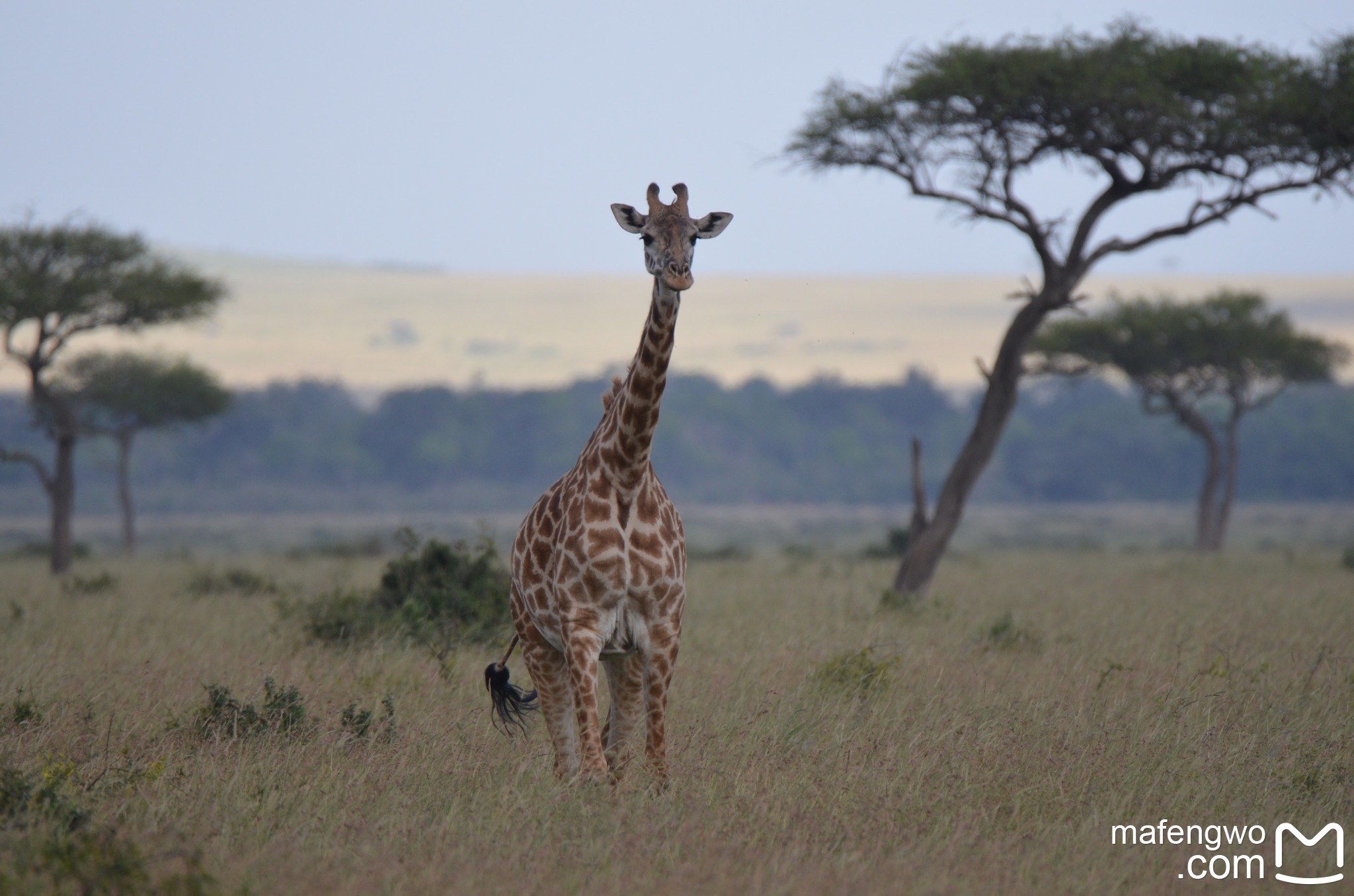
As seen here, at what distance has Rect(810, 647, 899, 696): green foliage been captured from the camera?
7918 millimetres

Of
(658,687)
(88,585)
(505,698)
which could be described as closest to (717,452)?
(88,585)

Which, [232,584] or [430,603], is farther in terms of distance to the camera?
[232,584]

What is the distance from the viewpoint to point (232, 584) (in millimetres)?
16375

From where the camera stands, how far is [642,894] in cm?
433

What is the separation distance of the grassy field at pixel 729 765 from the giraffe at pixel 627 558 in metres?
0.36

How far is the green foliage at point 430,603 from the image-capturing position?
10.4 meters

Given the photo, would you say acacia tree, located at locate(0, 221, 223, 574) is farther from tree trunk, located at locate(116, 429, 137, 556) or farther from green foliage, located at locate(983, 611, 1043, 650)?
green foliage, located at locate(983, 611, 1043, 650)

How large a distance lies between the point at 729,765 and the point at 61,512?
17818 millimetres

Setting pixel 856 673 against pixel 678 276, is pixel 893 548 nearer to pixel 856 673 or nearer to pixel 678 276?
pixel 856 673

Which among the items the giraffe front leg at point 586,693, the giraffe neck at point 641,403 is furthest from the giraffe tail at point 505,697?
the giraffe neck at point 641,403

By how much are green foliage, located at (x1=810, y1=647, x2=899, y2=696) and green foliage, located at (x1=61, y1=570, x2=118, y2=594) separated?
36.5ft

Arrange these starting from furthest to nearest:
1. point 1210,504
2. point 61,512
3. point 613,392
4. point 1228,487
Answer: point 1228,487 < point 1210,504 < point 61,512 < point 613,392

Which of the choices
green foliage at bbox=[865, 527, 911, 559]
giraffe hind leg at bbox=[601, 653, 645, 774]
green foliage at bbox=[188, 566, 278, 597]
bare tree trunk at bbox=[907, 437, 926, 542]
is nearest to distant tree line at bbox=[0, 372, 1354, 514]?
green foliage at bbox=[865, 527, 911, 559]

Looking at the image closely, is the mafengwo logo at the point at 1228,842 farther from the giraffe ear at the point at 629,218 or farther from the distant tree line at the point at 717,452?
the distant tree line at the point at 717,452
